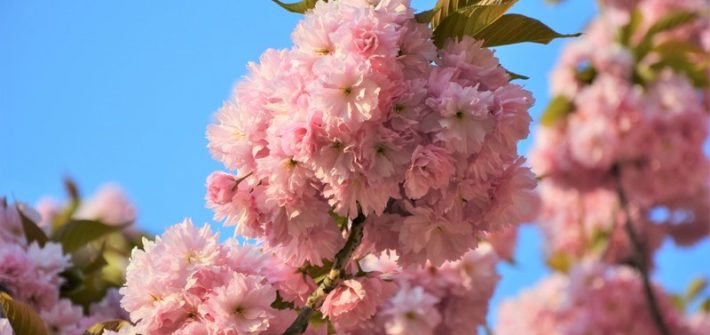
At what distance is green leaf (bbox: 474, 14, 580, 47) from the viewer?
1377 millimetres

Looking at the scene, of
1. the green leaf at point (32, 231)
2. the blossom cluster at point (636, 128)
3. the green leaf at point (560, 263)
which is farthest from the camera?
the green leaf at point (560, 263)

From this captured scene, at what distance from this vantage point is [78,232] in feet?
7.45

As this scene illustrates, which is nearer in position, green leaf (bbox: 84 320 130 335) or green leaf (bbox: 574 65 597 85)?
green leaf (bbox: 84 320 130 335)

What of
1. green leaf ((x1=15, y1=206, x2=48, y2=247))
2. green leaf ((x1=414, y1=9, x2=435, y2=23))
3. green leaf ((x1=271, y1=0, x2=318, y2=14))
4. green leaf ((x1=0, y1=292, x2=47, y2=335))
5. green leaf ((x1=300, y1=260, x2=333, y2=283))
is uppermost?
green leaf ((x1=271, y1=0, x2=318, y2=14))

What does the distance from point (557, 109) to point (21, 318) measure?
426cm

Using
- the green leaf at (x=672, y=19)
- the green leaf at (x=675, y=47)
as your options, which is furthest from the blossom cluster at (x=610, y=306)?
the green leaf at (x=672, y=19)

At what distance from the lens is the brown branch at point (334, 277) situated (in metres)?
1.34

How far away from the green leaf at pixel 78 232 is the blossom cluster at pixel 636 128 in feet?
10.7

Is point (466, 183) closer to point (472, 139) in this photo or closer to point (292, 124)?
point (472, 139)

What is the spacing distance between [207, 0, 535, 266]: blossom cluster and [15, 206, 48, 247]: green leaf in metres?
0.95

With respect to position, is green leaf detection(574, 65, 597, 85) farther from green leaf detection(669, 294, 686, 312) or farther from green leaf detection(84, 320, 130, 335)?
green leaf detection(84, 320, 130, 335)

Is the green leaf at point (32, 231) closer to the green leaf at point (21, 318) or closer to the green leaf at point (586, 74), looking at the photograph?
the green leaf at point (21, 318)

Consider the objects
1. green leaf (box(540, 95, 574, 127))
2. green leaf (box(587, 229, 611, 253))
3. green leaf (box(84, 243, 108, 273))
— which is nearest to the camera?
green leaf (box(84, 243, 108, 273))

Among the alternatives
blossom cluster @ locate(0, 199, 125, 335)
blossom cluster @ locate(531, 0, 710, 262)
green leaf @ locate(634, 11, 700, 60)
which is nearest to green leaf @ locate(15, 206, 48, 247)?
blossom cluster @ locate(0, 199, 125, 335)
